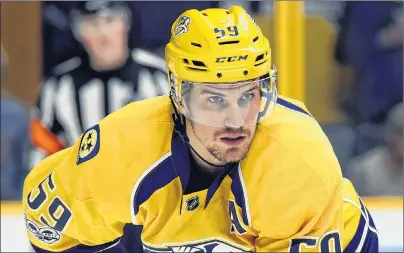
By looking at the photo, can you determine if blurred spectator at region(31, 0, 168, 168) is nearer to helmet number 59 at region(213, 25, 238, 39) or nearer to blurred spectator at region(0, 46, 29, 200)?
blurred spectator at region(0, 46, 29, 200)

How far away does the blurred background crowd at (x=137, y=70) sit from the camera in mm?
2631

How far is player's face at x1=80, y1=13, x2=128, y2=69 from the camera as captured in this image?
8.66 ft

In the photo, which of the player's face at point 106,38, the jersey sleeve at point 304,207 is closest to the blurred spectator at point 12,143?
the player's face at point 106,38

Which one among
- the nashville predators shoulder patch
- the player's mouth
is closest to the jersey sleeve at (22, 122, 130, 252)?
the nashville predators shoulder patch

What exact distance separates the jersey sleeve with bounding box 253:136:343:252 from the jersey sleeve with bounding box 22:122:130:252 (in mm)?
287

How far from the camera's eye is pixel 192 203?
170 cm

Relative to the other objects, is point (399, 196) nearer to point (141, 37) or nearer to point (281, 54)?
point (281, 54)

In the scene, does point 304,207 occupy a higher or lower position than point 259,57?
lower

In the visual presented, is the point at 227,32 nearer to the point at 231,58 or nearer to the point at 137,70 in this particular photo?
the point at 231,58

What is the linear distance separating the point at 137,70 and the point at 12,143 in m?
0.44

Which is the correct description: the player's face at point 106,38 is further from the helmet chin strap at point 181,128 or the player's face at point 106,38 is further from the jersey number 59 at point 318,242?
the jersey number 59 at point 318,242

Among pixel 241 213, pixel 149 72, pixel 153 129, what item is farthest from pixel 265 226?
pixel 149 72

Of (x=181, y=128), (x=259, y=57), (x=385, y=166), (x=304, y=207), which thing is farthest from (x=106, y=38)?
(x=304, y=207)

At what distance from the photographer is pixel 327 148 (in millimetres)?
1596
